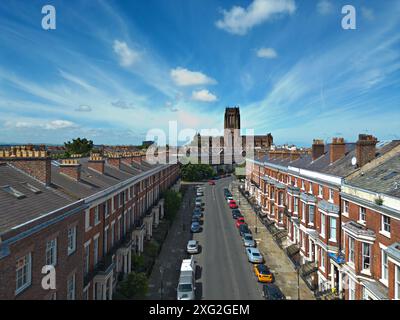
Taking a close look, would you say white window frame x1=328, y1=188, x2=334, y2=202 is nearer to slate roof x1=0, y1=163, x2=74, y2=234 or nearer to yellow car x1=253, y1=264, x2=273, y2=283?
yellow car x1=253, y1=264, x2=273, y2=283

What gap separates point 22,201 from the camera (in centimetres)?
1455

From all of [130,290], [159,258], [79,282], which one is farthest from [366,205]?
[159,258]

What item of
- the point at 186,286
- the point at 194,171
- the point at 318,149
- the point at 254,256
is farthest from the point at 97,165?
the point at 194,171

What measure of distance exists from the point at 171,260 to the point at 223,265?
673cm

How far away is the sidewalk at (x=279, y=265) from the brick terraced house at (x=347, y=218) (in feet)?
3.76

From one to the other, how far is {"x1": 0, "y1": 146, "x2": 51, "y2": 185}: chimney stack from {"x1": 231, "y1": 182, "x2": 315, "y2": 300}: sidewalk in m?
24.4

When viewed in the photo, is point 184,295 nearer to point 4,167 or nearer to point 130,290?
point 130,290

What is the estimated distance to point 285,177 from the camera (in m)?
42.3

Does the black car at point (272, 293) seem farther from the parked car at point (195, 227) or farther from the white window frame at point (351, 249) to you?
the parked car at point (195, 227)

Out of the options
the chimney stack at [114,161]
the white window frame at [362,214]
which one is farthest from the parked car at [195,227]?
the white window frame at [362,214]

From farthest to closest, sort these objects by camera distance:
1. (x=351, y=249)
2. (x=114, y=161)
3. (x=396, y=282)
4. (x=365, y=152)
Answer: (x=114, y=161)
(x=365, y=152)
(x=351, y=249)
(x=396, y=282)

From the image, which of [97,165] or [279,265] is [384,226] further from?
[97,165]

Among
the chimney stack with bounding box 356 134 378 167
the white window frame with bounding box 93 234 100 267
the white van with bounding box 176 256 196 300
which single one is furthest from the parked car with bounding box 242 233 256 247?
the white window frame with bounding box 93 234 100 267

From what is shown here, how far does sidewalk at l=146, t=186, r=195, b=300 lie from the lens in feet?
86.3
